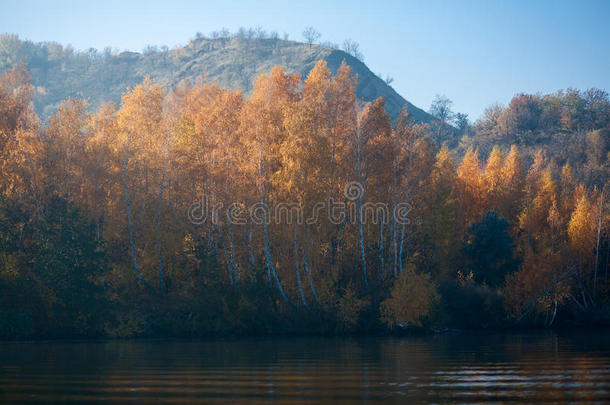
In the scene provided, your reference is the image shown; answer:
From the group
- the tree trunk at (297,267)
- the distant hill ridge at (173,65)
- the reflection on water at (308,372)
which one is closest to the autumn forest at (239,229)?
the tree trunk at (297,267)

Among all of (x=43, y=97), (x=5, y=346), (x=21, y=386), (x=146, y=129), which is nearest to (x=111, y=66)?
(x=43, y=97)

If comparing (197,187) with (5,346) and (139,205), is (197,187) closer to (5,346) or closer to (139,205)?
(139,205)

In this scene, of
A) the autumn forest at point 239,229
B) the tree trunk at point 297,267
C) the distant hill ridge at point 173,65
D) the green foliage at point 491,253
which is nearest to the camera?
the autumn forest at point 239,229

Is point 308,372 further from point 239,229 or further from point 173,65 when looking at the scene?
point 173,65

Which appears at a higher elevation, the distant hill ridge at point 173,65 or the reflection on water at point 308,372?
Result: the distant hill ridge at point 173,65

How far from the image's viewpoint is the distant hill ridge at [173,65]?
5595 inches

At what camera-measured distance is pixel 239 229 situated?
36.2 metres

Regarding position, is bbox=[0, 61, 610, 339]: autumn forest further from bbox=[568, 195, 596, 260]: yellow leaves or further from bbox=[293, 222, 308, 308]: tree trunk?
bbox=[568, 195, 596, 260]: yellow leaves

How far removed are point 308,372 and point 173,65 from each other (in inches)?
6034

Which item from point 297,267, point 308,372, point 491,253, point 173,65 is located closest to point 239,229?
point 297,267

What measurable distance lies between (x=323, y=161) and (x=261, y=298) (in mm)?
8646

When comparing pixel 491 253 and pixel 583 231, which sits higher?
pixel 583 231

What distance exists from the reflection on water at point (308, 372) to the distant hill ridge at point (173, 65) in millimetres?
108685

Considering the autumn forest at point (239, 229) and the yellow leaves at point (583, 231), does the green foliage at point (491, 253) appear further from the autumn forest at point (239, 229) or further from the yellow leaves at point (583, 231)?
the yellow leaves at point (583, 231)
